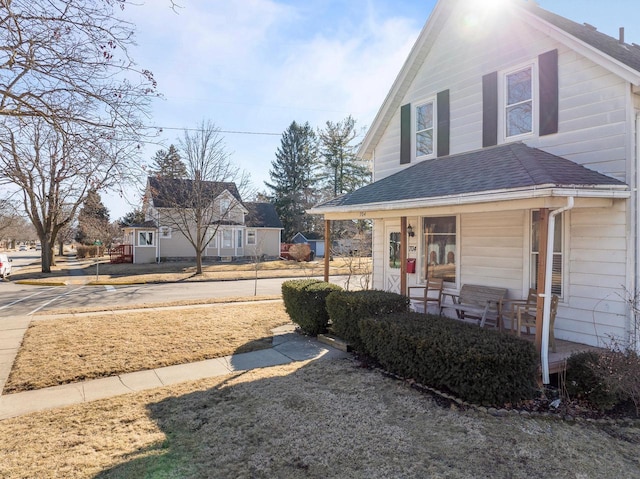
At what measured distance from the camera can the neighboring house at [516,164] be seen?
5.83 m

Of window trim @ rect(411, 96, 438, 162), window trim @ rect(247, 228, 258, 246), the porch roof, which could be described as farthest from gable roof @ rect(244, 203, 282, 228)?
the porch roof

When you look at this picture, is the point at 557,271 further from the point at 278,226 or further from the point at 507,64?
the point at 278,226

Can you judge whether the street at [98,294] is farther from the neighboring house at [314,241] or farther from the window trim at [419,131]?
the neighboring house at [314,241]

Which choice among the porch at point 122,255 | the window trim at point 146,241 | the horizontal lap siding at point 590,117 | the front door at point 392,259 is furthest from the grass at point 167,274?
the horizontal lap siding at point 590,117

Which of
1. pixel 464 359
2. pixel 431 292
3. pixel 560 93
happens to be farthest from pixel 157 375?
pixel 560 93

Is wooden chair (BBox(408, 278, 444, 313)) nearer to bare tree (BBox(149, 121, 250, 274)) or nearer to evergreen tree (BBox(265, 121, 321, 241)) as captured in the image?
bare tree (BBox(149, 121, 250, 274))

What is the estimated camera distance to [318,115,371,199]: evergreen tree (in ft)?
148

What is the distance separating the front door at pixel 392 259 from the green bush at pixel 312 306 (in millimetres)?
2928

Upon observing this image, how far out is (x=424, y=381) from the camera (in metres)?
5.08

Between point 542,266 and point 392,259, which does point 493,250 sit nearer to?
point 542,266

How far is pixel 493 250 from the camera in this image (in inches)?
312

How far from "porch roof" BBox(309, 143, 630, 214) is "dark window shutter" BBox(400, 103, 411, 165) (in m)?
0.72

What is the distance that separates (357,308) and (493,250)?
340 centimetres

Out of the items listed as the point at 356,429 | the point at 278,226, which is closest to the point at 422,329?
the point at 356,429
